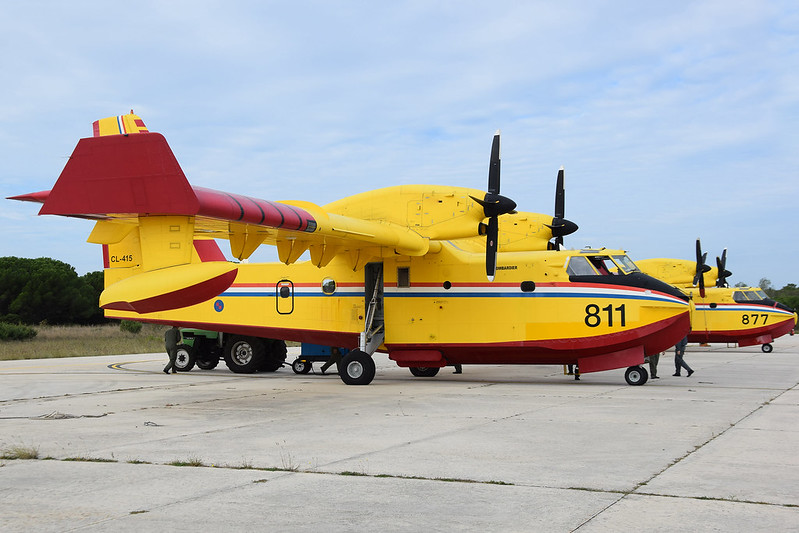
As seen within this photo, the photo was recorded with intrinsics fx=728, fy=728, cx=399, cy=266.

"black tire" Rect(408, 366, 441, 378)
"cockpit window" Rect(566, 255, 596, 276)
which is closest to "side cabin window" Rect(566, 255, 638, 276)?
"cockpit window" Rect(566, 255, 596, 276)

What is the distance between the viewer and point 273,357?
22.2m

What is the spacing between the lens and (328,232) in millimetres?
13750

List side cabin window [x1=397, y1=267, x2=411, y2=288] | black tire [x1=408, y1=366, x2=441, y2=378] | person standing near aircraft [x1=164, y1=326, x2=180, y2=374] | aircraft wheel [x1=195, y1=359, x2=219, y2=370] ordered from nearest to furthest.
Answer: side cabin window [x1=397, y1=267, x2=411, y2=288]
black tire [x1=408, y1=366, x2=441, y2=378]
person standing near aircraft [x1=164, y1=326, x2=180, y2=374]
aircraft wheel [x1=195, y1=359, x2=219, y2=370]

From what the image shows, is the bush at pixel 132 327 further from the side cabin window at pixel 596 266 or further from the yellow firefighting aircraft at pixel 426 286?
the side cabin window at pixel 596 266

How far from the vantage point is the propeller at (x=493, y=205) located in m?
15.5

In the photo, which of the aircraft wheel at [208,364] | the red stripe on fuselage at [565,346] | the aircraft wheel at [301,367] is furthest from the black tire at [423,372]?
the aircraft wheel at [208,364]

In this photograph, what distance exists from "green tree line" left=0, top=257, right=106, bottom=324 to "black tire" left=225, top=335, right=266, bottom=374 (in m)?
42.9

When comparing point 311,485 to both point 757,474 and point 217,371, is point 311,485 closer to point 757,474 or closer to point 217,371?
point 757,474

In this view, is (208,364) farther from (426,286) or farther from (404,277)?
(426,286)

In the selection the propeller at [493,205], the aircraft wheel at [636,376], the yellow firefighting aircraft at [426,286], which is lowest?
the aircraft wheel at [636,376]

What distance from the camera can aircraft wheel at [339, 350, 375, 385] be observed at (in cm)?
1652

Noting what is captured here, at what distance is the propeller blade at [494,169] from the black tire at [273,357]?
957 centimetres

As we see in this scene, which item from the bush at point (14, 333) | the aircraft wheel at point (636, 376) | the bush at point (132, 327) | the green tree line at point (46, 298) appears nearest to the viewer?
the aircraft wheel at point (636, 376)

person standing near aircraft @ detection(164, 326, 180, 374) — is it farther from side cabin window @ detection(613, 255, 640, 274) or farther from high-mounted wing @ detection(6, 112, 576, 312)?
side cabin window @ detection(613, 255, 640, 274)
